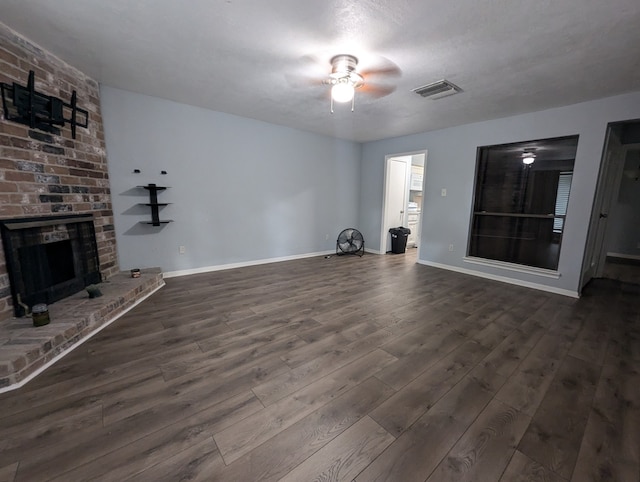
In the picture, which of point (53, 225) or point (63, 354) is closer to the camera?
point (63, 354)

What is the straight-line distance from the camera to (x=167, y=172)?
140 inches

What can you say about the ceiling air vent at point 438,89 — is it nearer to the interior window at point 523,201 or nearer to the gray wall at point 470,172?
the gray wall at point 470,172

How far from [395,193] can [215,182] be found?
3696mm

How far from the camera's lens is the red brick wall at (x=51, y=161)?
2.03 m

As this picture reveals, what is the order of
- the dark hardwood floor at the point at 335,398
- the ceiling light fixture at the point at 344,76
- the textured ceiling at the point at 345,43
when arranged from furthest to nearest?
the ceiling light fixture at the point at 344,76
the textured ceiling at the point at 345,43
the dark hardwood floor at the point at 335,398

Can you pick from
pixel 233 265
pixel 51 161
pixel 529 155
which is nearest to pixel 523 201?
pixel 529 155

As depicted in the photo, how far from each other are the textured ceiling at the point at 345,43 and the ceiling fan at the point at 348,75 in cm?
8

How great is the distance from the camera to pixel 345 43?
80.9 inches

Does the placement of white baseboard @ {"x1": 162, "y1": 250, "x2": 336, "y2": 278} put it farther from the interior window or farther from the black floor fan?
the interior window

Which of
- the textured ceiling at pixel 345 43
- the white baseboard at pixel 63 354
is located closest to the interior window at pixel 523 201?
the textured ceiling at pixel 345 43

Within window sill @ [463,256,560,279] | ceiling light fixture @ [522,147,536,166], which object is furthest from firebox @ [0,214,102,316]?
ceiling light fixture @ [522,147,536,166]

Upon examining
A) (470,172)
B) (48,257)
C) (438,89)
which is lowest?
(48,257)

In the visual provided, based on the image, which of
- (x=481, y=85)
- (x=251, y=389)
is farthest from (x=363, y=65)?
(x=251, y=389)

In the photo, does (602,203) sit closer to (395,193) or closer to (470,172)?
(470,172)
